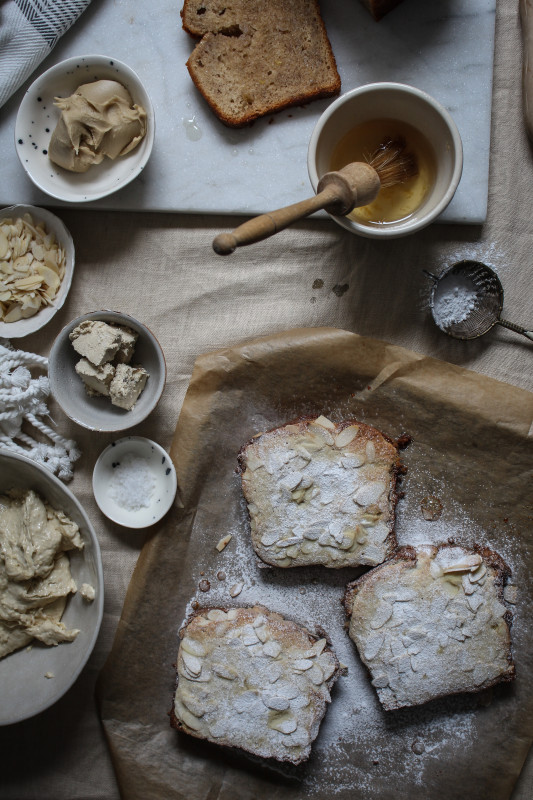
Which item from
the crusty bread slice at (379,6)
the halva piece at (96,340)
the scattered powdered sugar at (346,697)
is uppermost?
the crusty bread slice at (379,6)

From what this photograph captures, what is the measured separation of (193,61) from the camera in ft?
7.60

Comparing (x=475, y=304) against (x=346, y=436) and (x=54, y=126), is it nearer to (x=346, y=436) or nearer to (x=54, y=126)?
(x=346, y=436)

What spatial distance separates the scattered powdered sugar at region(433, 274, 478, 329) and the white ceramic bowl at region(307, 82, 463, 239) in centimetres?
28

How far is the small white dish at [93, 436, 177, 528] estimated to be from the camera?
2.29 m

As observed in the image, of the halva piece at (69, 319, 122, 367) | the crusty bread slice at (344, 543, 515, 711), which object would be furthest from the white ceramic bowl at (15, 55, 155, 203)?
the crusty bread slice at (344, 543, 515, 711)

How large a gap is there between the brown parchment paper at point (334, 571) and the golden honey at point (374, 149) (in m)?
0.45

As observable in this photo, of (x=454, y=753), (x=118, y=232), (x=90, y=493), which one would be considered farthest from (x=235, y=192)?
(x=454, y=753)

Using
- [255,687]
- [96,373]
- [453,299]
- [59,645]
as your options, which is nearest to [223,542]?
[255,687]

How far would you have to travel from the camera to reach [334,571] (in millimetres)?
2332

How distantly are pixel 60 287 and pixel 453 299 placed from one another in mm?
1450

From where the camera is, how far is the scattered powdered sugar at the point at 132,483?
7.58 ft

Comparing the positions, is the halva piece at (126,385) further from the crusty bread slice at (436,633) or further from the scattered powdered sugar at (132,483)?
the crusty bread slice at (436,633)

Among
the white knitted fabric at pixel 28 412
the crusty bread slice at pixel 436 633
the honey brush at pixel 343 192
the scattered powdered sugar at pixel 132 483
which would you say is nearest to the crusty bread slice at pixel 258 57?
the honey brush at pixel 343 192

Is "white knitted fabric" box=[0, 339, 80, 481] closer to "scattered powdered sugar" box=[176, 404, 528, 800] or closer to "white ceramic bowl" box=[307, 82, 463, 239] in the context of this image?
"scattered powdered sugar" box=[176, 404, 528, 800]
